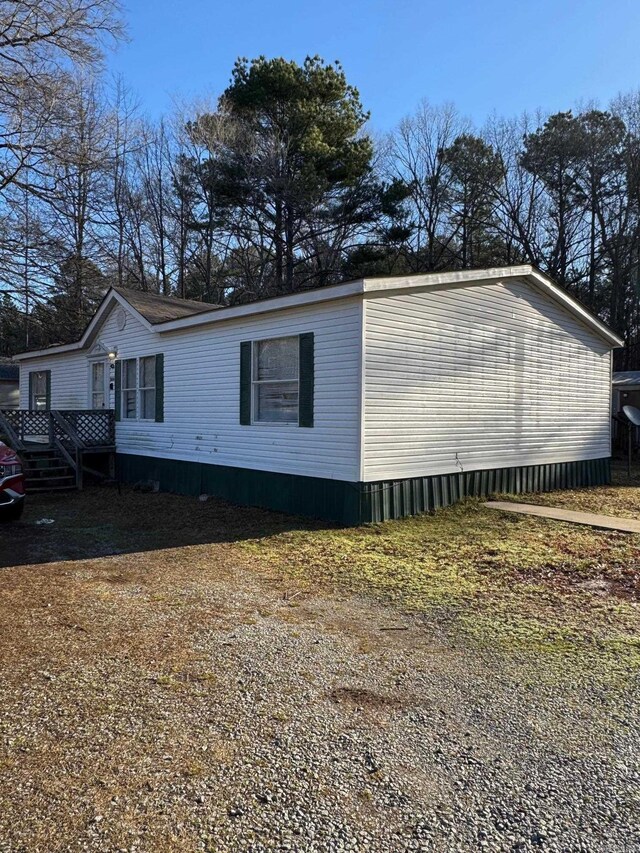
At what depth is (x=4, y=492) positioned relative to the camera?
8.01m

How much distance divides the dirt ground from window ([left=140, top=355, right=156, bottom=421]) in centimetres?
621

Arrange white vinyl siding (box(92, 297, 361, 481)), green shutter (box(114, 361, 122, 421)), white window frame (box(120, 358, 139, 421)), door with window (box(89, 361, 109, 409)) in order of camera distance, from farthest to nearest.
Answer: door with window (box(89, 361, 109, 409)), green shutter (box(114, 361, 122, 421)), white window frame (box(120, 358, 139, 421)), white vinyl siding (box(92, 297, 361, 481))

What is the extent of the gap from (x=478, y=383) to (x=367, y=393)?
2.70m

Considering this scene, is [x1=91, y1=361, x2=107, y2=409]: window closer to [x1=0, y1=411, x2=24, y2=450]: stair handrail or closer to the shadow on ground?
[x1=0, y1=411, x2=24, y2=450]: stair handrail

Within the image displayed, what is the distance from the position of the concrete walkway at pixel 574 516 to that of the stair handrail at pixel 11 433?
8915 millimetres

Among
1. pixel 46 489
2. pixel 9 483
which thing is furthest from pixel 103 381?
pixel 9 483

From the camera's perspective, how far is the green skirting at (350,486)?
8.17 m

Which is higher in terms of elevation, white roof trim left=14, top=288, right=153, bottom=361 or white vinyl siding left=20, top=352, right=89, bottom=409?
white roof trim left=14, top=288, right=153, bottom=361

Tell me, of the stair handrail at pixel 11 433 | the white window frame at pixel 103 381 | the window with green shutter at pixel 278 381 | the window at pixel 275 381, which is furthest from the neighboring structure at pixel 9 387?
the window at pixel 275 381

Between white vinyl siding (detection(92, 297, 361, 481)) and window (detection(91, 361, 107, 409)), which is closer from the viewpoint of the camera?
white vinyl siding (detection(92, 297, 361, 481))

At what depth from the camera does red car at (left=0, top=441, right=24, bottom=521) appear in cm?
797

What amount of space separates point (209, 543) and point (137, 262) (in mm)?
21116

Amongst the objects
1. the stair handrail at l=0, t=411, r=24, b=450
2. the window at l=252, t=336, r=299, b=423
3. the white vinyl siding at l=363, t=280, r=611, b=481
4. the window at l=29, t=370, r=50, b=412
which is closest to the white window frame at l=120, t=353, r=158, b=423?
the stair handrail at l=0, t=411, r=24, b=450

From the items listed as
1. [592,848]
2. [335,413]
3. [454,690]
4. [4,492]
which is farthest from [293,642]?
[4,492]
